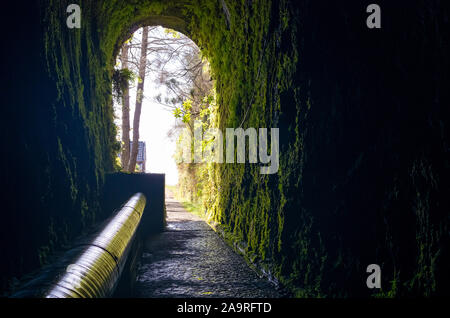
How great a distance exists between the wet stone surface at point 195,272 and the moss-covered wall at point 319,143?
24 centimetres

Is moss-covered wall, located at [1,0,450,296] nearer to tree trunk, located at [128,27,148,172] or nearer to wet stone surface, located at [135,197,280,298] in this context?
wet stone surface, located at [135,197,280,298]

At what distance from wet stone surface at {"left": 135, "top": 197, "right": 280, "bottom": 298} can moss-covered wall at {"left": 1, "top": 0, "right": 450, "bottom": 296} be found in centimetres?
24

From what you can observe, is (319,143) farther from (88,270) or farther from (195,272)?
(195,272)

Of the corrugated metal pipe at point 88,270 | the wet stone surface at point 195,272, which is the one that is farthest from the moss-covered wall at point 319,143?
the corrugated metal pipe at point 88,270

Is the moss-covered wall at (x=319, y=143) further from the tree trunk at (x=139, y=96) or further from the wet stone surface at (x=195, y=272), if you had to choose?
the tree trunk at (x=139, y=96)

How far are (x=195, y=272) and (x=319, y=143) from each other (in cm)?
174

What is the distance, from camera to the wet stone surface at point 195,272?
2.22m

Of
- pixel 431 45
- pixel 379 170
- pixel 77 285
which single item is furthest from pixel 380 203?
pixel 77 285

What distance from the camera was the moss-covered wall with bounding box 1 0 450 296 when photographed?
4.16 feet

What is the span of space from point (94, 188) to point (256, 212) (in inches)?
82.8

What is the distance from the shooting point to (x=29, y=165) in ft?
5.75

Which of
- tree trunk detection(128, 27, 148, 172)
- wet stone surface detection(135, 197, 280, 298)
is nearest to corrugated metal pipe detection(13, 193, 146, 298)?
wet stone surface detection(135, 197, 280, 298)

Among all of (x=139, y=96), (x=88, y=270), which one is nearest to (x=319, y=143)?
(x=88, y=270)

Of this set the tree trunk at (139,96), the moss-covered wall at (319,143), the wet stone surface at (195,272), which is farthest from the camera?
the tree trunk at (139,96)
